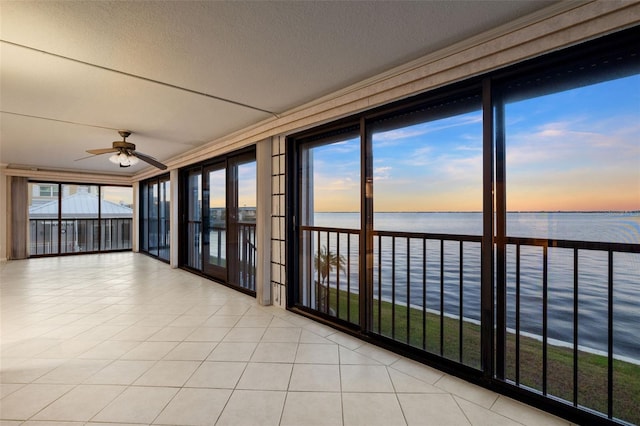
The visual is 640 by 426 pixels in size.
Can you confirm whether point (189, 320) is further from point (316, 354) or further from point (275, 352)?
point (316, 354)

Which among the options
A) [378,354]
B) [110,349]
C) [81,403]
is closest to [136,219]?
[110,349]

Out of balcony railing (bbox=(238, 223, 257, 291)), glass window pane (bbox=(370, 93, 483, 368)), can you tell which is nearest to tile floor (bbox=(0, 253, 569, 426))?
glass window pane (bbox=(370, 93, 483, 368))

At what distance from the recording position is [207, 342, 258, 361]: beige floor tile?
2424 millimetres

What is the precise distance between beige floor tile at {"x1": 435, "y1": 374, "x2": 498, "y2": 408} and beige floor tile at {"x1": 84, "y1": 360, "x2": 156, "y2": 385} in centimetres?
225

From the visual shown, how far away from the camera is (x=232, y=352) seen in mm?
2527

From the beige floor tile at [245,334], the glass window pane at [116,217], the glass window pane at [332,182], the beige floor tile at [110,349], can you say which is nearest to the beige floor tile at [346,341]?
the beige floor tile at [245,334]

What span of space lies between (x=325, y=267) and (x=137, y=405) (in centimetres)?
212

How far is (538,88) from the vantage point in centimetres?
189

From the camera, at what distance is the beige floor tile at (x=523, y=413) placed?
168 cm

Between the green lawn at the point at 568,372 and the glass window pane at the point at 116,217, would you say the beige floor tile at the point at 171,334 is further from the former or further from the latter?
the glass window pane at the point at 116,217

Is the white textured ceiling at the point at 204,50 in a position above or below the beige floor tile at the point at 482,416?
above

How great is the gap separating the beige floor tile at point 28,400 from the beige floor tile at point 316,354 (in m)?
1.68

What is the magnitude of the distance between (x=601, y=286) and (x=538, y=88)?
1340 mm

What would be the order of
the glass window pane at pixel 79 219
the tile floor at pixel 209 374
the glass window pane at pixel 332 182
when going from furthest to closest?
the glass window pane at pixel 79 219
the glass window pane at pixel 332 182
the tile floor at pixel 209 374
